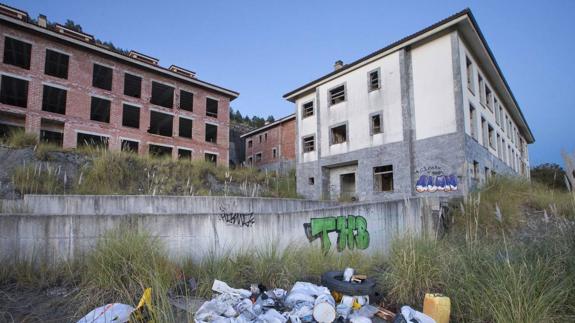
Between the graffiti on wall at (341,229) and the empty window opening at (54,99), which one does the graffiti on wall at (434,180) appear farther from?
the empty window opening at (54,99)

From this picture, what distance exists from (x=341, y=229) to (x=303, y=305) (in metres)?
4.82

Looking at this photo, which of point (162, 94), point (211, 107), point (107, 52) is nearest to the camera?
point (107, 52)

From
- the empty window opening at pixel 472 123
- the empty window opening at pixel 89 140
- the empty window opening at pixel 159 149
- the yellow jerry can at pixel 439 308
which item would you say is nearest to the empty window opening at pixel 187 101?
the empty window opening at pixel 159 149

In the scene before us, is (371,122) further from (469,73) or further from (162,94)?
(162,94)

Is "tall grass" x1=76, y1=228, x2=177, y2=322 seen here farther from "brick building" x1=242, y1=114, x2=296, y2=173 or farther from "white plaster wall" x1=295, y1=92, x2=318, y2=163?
"brick building" x1=242, y1=114, x2=296, y2=173

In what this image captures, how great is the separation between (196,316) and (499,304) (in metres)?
3.14

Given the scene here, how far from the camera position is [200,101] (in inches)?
1062

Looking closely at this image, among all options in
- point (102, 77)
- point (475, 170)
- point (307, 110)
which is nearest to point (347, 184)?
point (307, 110)

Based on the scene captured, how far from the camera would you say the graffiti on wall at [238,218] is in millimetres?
7059

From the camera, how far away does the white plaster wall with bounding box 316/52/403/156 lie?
16891 millimetres

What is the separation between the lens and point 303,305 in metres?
3.63

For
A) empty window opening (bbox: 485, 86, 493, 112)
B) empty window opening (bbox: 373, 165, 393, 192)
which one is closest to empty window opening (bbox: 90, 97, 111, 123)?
empty window opening (bbox: 373, 165, 393, 192)

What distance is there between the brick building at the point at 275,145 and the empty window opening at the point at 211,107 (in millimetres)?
6652

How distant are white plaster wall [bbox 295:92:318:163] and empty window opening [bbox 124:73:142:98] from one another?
41.5ft
